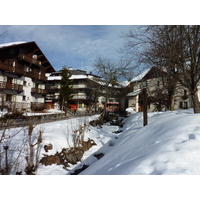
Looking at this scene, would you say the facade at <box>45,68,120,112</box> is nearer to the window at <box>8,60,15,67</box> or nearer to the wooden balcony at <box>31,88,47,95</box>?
the wooden balcony at <box>31,88,47,95</box>

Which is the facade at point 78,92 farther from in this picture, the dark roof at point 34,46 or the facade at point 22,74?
the facade at point 22,74

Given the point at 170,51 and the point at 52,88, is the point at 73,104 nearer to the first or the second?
the point at 52,88

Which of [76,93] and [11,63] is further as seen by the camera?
[76,93]

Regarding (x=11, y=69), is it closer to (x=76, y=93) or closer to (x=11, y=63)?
(x=11, y=63)

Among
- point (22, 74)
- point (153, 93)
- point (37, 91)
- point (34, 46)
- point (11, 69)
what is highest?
point (34, 46)

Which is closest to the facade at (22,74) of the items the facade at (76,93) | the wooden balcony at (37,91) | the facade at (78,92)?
the wooden balcony at (37,91)

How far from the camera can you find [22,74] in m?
21.0

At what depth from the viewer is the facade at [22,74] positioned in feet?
60.1

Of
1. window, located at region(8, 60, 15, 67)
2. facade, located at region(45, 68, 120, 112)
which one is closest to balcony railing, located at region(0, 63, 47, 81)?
window, located at region(8, 60, 15, 67)

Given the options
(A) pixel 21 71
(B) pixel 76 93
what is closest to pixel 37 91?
(A) pixel 21 71

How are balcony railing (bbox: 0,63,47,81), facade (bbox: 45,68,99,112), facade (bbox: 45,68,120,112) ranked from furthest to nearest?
facade (bbox: 45,68,99,112) < facade (bbox: 45,68,120,112) < balcony railing (bbox: 0,63,47,81)

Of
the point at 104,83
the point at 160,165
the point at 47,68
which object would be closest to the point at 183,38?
the point at 160,165

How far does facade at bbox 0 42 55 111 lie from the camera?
1833cm

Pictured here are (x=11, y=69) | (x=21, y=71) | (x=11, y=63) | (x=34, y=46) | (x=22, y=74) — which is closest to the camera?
(x=11, y=69)
